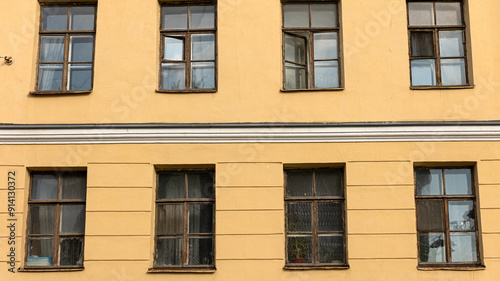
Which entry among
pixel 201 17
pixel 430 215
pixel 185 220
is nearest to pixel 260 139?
pixel 185 220

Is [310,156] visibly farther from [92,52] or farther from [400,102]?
[92,52]

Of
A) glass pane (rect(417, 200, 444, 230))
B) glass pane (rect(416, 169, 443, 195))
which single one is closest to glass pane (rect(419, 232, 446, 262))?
glass pane (rect(417, 200, 444, 230))

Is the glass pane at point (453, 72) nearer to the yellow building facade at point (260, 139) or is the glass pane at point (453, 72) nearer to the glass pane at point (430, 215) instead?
the yellow building facade at point (260, 139)

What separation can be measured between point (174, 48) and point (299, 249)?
4423 millimetres

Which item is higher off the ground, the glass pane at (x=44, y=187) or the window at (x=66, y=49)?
the window at (x=66, y=49)

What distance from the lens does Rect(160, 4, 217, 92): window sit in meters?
12.4

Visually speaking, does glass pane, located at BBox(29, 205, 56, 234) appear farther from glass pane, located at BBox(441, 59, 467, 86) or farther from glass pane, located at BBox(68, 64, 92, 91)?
glass pane, located at BBox(441, 59, 467, 86)

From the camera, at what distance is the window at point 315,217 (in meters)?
11.6

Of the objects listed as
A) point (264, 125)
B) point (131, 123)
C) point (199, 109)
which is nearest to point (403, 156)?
point (264, 125)

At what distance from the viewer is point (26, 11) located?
492 inches

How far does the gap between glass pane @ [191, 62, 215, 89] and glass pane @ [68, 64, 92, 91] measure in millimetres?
1951

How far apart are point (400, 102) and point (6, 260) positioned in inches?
295

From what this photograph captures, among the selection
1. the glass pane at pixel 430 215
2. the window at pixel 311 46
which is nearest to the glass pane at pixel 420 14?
the window at pixel 311 46

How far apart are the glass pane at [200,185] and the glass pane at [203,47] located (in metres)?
2.24
